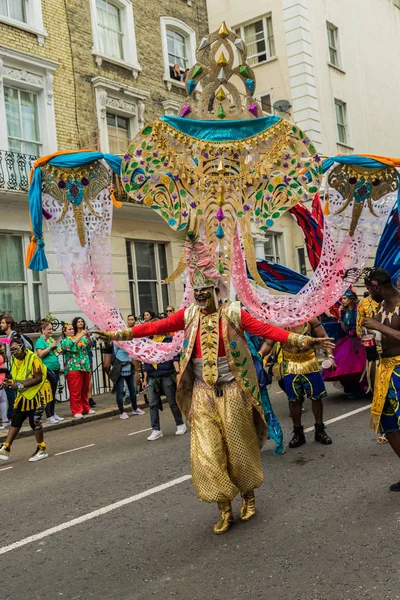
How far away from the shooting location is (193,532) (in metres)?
4.90

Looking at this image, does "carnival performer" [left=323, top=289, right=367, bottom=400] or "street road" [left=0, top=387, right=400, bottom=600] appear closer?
"street road" [left=0, top=387, right=400, bottom=600]

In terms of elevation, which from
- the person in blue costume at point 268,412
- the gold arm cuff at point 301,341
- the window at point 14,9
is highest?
the window at point 14,9

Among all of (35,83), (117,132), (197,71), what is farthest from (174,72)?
(197,71)

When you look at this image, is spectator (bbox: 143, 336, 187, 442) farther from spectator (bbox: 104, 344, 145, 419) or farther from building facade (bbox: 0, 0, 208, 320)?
building facade (bbox: 0, 0, 208, 320)

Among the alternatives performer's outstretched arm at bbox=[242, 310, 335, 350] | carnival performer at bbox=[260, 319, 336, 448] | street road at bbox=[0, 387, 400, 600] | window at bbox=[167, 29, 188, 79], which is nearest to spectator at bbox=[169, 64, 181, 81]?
window at bbox=[167, 29, 188, 79]

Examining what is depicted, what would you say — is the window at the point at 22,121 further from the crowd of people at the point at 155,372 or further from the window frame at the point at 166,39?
the crowd of people at the point at 155,372

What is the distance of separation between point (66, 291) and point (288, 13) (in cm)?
1324

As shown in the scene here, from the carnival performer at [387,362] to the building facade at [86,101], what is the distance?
34.6 ft

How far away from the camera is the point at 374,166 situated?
6277 mm

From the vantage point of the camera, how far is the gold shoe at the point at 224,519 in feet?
15.8

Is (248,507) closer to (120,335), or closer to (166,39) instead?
(120,335)

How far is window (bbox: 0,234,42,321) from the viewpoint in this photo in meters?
14.6

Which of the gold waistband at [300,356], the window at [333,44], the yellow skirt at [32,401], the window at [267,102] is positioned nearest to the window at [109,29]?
the window at [267,102]

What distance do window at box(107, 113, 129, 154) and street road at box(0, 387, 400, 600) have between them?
37.7 ft
